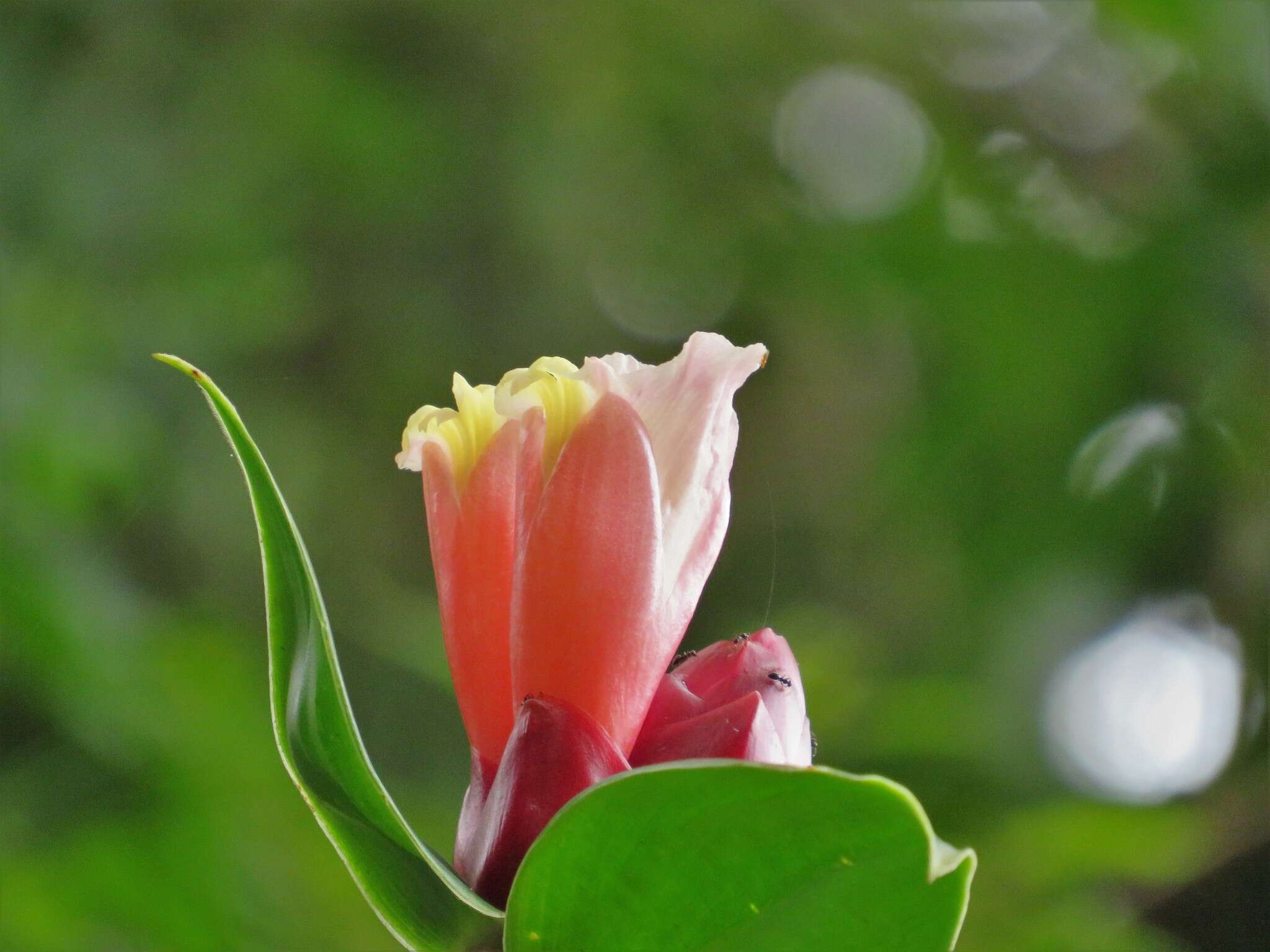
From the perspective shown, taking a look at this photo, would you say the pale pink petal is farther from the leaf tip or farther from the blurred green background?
the blurred green background

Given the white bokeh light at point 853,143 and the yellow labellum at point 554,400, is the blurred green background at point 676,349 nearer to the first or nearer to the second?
the white bokeh light at point 853,143

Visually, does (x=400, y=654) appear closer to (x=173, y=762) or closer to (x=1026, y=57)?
(x=173, y=762)

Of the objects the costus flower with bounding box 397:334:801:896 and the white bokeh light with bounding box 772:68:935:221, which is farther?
the white bokeh light with bounding box 772:68:935:221

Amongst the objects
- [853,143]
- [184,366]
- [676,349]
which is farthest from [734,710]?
[853,143]

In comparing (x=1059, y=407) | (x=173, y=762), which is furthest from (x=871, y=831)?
(x=1059, y=407)

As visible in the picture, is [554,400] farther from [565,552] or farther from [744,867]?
[744,867]

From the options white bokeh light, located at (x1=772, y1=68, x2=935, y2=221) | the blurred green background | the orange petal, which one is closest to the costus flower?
the orange petal

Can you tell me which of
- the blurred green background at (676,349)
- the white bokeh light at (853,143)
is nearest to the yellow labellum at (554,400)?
the blurred green background at (676,349)
